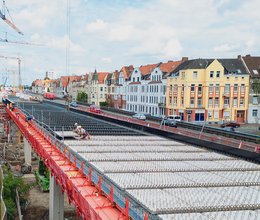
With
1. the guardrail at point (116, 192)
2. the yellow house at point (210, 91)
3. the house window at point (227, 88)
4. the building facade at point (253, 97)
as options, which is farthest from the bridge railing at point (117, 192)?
the building facade at point (253, 97)

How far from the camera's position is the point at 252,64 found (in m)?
61.8

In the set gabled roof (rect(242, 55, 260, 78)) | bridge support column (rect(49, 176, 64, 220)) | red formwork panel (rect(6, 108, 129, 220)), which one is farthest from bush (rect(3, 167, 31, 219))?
gabled roof (rect(242, 55, 260, 78))

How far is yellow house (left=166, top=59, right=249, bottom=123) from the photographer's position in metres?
58.1

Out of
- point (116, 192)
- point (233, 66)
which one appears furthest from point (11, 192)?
point (233, 66)

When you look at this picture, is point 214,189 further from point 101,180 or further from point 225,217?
point 101,180

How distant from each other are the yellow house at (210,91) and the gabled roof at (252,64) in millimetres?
1187

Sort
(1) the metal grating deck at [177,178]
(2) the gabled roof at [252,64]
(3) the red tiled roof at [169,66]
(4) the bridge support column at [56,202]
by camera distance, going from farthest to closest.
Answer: (3) the red tiled roof at [169,66] → (2) the gabled roof at [252,64] → (4) the bridge support column at [56,202] → (1) the metal grating deck at [177,178]

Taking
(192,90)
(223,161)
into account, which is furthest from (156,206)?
(192,90)

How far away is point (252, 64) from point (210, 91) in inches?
415

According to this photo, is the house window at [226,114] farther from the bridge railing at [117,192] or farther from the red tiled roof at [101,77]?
the bridge railing at [117,192]

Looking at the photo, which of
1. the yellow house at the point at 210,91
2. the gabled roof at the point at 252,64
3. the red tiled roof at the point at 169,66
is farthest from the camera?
the red tiled roof at the point at 169,66

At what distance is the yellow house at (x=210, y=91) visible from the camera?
58.1 meters

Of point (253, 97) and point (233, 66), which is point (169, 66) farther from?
point (253, 97)

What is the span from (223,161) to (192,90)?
42.7m
